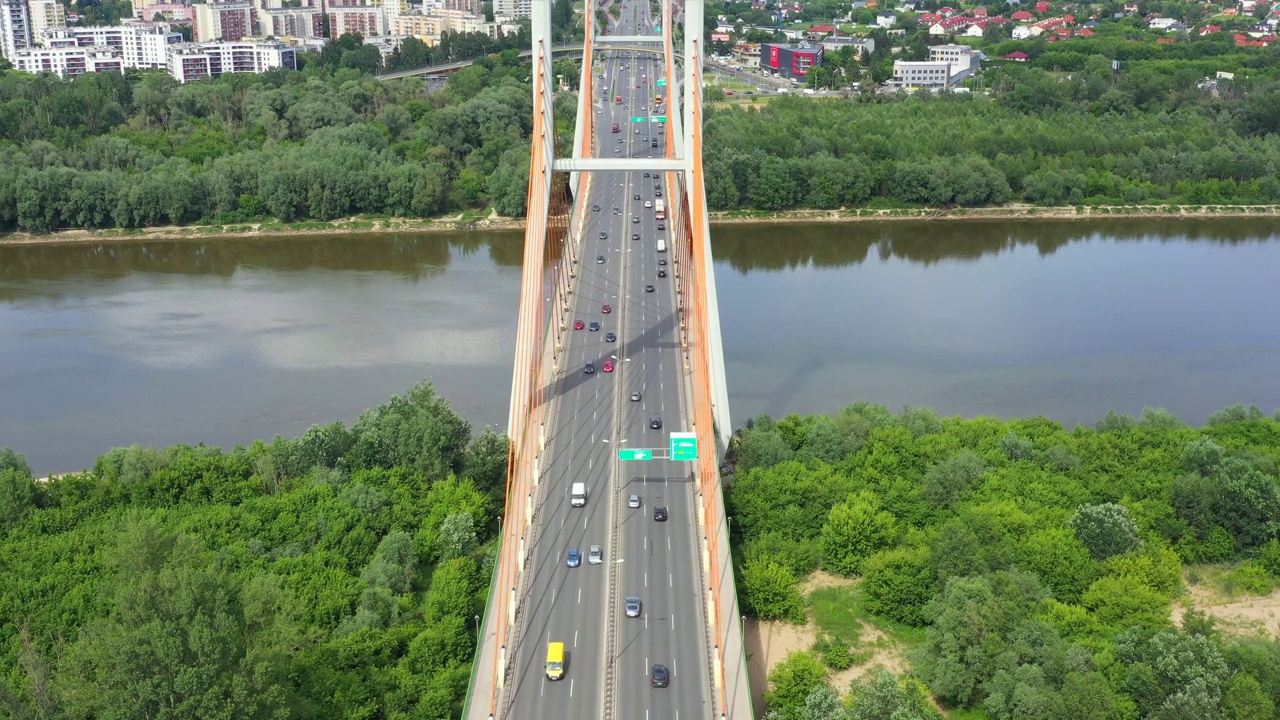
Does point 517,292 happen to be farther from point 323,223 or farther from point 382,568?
point 382,568

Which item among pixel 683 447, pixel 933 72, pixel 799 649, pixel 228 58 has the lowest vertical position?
pixel 799 649

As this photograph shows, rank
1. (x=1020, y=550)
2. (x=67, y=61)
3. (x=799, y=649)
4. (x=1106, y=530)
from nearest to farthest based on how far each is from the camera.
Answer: (x=799, y=649) < (x=1020, y=550) < (x=1106, y=530) < (x=67, y=61)

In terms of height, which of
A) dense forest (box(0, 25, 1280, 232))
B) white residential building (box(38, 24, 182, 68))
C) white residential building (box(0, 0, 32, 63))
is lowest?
dense forest (box(0, 25, 1280, 232))

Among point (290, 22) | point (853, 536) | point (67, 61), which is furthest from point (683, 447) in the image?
point (290, 22)

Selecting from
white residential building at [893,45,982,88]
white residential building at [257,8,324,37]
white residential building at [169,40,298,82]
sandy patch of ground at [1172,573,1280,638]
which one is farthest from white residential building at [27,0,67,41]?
sandy patch of ground at [1172,573,1280,638]

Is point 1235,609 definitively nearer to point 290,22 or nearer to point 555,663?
point 555,663

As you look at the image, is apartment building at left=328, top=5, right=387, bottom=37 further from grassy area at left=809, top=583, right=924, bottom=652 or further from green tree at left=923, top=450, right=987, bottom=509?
grassy area at left=809, top=583, right=924, bottom=652
